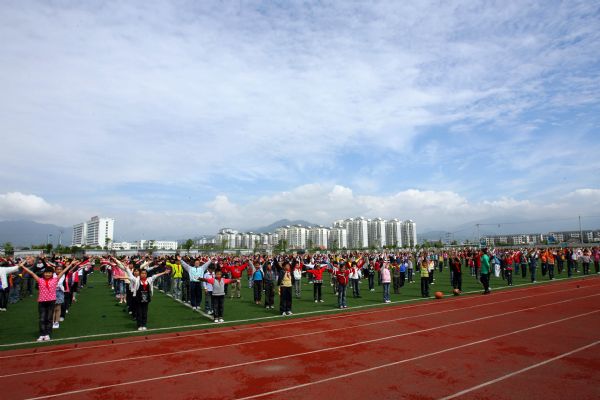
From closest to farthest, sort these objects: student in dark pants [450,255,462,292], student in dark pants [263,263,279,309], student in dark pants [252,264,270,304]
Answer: student in dark pants [263,263,279,309]
student in dark pants [252,264,270,304]
student in dark pants [450,255,462,292]

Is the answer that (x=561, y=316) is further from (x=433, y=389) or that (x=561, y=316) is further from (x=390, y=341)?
(x=433, y=389)

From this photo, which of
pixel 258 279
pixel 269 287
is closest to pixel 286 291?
pixel 269 287

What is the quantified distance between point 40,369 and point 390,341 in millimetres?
8490

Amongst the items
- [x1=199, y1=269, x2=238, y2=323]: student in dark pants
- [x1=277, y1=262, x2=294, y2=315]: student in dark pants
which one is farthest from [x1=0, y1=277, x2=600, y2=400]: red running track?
[x1=277, y1=262, x2=294, y2=315]: student in dark pants

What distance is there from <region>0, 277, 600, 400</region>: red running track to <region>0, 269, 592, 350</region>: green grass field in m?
1.10

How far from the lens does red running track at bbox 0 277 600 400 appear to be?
264 inches

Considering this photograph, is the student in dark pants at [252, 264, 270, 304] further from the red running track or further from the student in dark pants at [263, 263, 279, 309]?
the red running track

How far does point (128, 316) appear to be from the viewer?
13922mm

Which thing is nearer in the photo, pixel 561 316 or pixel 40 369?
pixel 40 369

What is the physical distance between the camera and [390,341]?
991cm

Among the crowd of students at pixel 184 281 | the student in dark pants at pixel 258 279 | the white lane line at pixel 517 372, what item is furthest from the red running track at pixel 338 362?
the student in dark pants at pixel 258 279

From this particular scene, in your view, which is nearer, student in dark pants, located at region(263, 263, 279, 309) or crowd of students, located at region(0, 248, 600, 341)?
crowd of students, located at region(0, 248, 600, 341)

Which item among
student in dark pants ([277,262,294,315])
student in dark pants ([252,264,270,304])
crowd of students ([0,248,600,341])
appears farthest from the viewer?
student in dark pants ([252,264,270,304])

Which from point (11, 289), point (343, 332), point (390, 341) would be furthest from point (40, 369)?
point (11, 289)
